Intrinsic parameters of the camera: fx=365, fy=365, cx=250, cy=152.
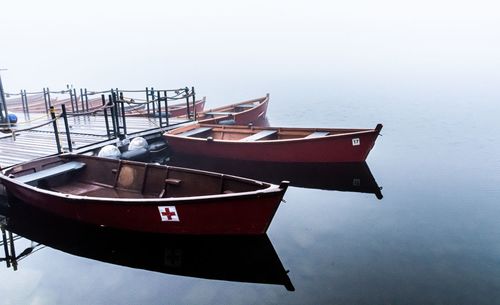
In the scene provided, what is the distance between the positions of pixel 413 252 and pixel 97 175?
301 inches

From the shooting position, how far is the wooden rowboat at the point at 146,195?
6.66m

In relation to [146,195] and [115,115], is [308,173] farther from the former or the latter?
[115,115]

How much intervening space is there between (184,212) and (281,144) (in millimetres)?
6441

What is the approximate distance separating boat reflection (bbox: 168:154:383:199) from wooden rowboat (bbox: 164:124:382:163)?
23cm

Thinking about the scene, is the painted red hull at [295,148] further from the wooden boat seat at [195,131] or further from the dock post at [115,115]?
the dock post at [115,115]

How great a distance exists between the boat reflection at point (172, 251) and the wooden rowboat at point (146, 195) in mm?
417

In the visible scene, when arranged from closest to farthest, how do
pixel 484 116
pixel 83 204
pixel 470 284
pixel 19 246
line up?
1. pixel 470 284
2. pixel 83 204
3. pixel 19 246
4. pixel 484 116

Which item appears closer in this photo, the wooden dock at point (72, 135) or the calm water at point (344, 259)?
the calm water at point (344, 259)

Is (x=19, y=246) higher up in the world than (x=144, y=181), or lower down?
lower down

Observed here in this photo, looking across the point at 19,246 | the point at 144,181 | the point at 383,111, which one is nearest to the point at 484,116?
the point at 383,111

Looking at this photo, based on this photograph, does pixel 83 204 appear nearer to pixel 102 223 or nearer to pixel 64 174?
pixel 102 223

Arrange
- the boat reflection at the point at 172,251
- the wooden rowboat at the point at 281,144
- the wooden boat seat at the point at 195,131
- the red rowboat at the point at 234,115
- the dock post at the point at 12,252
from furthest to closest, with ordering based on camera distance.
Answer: the red rowboat at the point at 234,115, the wooden boat seat at the point at 195,131, the wooden rowboat at the point at 281,144, the dock post at the point at 12,252, the boat reflection at the point at 172,251

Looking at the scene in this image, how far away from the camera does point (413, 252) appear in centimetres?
750

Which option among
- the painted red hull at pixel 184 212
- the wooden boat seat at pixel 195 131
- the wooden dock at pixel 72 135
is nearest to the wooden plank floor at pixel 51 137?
the wooden dock at pixel 72 135
